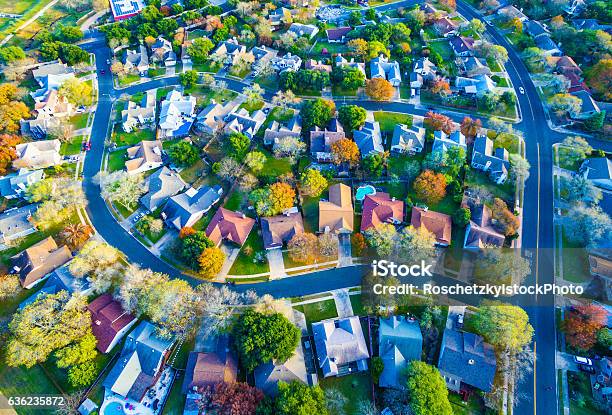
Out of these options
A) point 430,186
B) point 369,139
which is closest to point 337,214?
point 430,186

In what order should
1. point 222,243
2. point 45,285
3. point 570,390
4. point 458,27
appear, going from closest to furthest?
1. point 570,390
2. point 45,285
3. point 222,243
4. point 458,27

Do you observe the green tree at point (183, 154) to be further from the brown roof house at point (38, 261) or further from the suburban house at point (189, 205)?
the brown roof house at point (38, 261)

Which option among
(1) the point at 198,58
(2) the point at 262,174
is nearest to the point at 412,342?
(2) the point at 262,174

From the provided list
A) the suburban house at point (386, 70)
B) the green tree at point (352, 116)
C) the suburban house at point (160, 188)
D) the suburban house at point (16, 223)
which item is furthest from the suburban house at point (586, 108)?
the suburban house at point (16, 223)

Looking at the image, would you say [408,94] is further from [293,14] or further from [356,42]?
[293,14]

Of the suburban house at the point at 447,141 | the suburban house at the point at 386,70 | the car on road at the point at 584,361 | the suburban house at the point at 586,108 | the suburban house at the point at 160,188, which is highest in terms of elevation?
the suburban house at the point at 386,70

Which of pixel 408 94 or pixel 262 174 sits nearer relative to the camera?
pixel 262 174

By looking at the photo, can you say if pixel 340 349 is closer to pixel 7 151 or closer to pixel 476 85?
pixel 476 85
